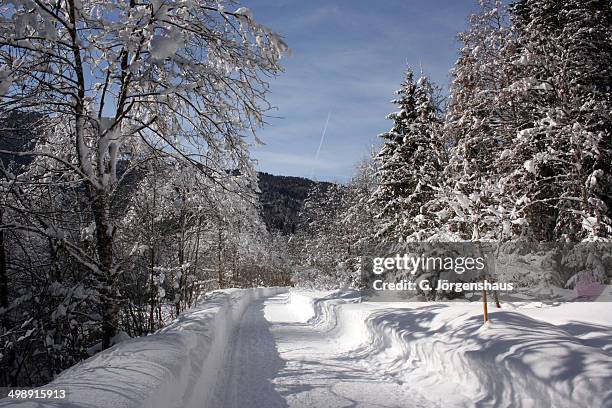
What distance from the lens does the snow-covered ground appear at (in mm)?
3828

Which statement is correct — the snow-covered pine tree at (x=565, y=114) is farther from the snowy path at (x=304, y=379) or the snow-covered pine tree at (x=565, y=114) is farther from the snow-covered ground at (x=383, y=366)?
the snowy path at (x=304, y=379)

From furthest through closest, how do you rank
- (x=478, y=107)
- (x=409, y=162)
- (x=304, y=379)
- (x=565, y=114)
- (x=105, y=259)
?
(x=409, y=162) < (x=478, y=107) < (x=565, y=114) < (x=304, y=379) < (x=105, y=259)

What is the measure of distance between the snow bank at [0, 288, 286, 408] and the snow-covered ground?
0.05 feet

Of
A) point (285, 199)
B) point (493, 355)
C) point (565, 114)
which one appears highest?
point (285, 199)

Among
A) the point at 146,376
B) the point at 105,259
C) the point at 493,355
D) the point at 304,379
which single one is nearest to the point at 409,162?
the point at 304,379

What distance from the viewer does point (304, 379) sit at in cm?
683

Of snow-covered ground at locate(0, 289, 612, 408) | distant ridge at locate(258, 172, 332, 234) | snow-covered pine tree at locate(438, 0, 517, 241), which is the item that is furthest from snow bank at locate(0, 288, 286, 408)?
distant ridge at locate(258, 172, 332, 234)

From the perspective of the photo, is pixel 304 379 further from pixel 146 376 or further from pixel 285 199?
pixel 285 199

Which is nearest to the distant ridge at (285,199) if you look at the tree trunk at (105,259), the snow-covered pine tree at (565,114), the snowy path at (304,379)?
the snow-covered pine tree at (565,114)

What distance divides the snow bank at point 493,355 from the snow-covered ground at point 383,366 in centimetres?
1

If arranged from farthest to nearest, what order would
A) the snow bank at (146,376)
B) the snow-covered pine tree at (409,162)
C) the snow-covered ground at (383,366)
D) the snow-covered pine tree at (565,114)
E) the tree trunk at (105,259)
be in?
1. the snow-covered pine tree at (409,162)
2. the snow-covered pine tree at (565,114)
3. the tree trunk at (105,259)
4. the snow-covered ground at (383,366)
5. the snow bank at (146,376)

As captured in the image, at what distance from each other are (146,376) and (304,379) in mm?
3422

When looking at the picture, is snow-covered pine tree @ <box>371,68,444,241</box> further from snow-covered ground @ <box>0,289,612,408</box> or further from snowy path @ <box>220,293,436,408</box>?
snowy path @ <box>220,293,436,408</box>

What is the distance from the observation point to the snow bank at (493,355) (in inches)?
153
